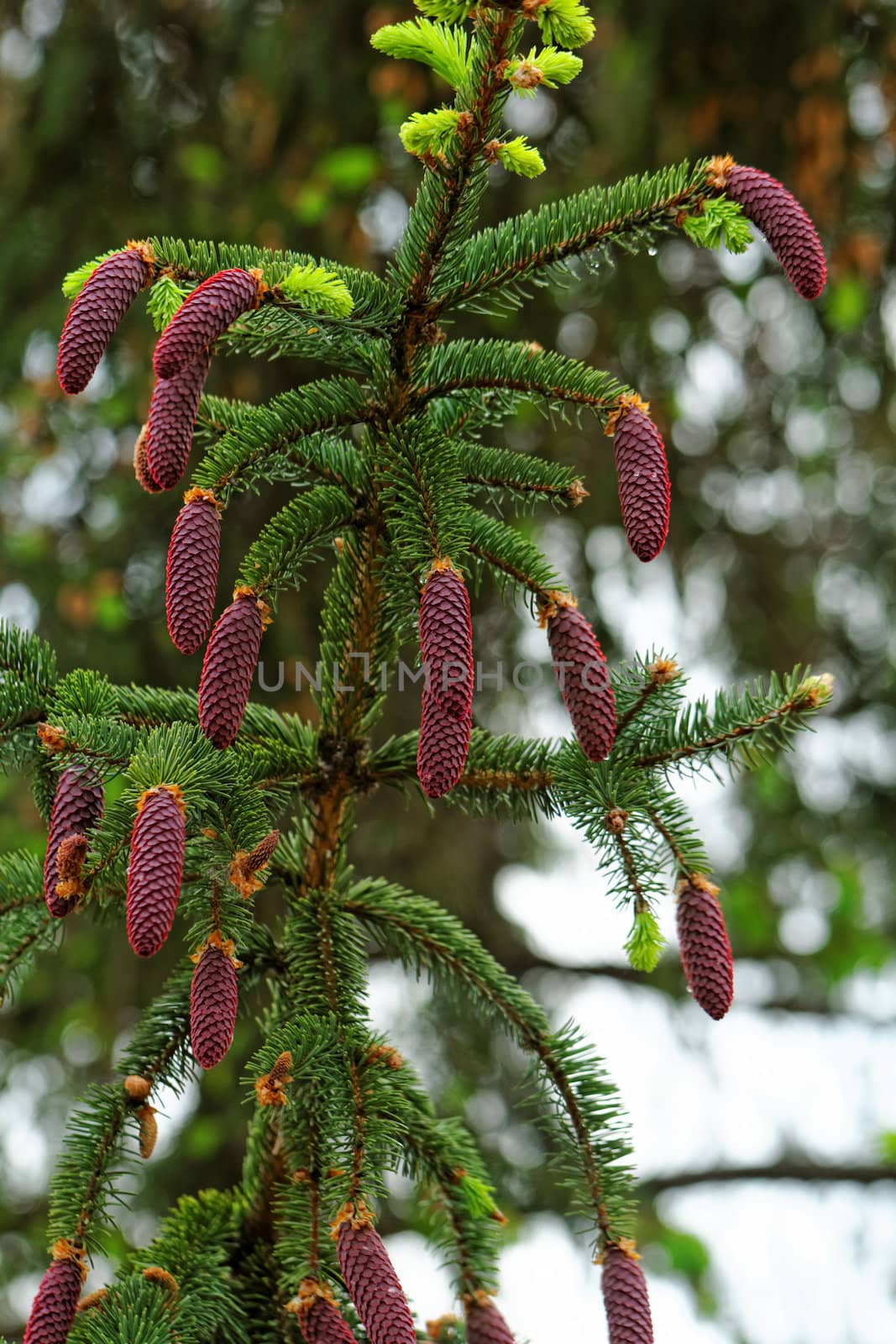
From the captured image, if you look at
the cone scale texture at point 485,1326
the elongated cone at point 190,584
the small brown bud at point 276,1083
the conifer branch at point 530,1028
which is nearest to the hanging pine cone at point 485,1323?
the cone scale texture at point 485,1326

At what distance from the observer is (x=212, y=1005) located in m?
0.91

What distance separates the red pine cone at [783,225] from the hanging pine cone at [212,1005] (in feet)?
2.27

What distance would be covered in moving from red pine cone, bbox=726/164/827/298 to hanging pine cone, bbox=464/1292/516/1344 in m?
0.93

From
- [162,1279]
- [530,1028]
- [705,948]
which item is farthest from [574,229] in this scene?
[162,1279]

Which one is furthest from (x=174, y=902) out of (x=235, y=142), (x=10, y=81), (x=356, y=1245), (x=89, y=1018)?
(x=10, y=81)

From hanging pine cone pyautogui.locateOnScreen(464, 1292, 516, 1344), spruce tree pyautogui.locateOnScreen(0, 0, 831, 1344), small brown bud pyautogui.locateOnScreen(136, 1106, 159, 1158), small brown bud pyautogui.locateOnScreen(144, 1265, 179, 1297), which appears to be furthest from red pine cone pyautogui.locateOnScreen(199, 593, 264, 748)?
hanging pine cone pyautogui.locateOnScreen(464, 1292, 516, 1344)

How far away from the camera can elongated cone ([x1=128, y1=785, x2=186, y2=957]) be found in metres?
0.84

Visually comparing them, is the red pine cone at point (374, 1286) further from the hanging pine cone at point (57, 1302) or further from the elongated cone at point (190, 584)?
the elongated cone at point (190, 584)

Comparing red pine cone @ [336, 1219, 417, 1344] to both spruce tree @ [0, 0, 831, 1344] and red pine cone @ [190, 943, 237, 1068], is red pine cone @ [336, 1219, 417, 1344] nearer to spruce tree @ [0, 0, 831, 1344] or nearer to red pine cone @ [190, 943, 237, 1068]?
spruce tree @ [0, 0, 831, 1344]

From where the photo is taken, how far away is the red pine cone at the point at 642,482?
98 centimetres

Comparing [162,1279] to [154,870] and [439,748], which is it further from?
[439,748]

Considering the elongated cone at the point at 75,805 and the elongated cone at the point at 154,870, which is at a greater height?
the elongated cone at the point at 75,805

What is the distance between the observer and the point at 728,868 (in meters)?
4.60

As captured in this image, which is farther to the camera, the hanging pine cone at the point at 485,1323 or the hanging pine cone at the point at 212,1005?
the hanging pine cone at the point at 485,1323
